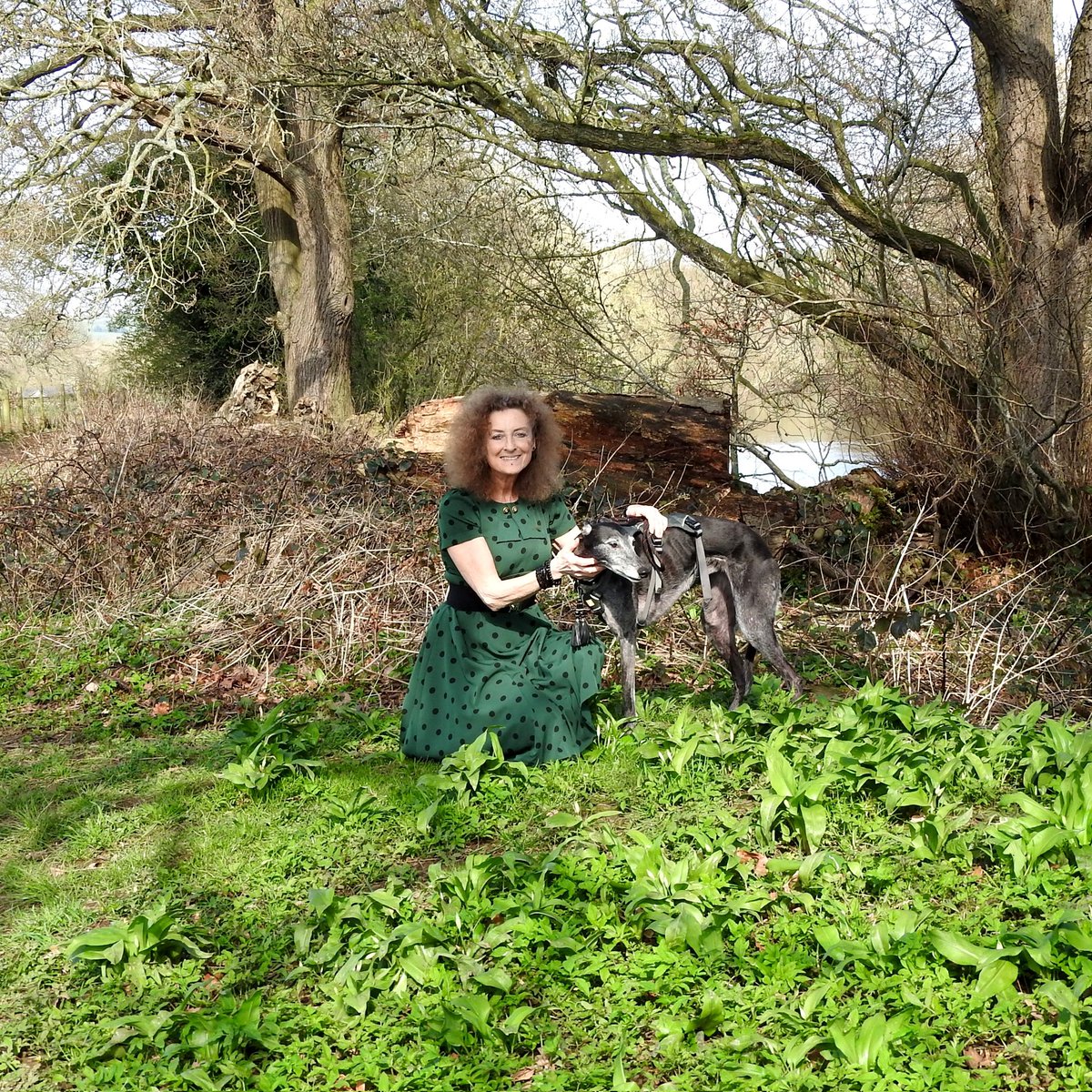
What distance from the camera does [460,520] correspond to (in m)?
5.12

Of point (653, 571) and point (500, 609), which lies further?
point (500, 609)

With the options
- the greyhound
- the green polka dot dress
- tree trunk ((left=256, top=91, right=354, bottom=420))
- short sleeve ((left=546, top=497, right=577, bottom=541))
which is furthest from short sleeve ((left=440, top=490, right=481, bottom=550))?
tree trunk ((left=256, top=91, right=354, bottom=420))

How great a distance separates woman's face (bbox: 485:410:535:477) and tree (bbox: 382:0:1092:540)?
12.2ft

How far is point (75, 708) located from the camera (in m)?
6.94

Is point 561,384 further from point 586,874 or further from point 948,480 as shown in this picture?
point 586,874

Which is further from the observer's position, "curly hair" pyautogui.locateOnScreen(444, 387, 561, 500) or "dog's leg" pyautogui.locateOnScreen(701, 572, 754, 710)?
"dog's leg" pyautogui.locateOnScreen(701, 572, 754, 710)

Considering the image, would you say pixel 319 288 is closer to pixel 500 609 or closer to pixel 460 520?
pixel 460 520

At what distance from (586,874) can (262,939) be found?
1195mm

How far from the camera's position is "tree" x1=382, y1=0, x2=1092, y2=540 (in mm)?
8148

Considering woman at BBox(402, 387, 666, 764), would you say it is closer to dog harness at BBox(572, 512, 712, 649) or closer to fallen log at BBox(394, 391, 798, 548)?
dog harness at BBox(572, 512, 712, 649)

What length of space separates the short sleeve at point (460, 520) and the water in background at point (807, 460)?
16.2 ft

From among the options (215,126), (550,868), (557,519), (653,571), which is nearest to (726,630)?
(653,571)

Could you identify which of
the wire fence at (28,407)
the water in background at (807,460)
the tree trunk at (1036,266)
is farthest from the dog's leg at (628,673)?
the wire fence at (28,407)

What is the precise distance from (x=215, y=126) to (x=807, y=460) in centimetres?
978
